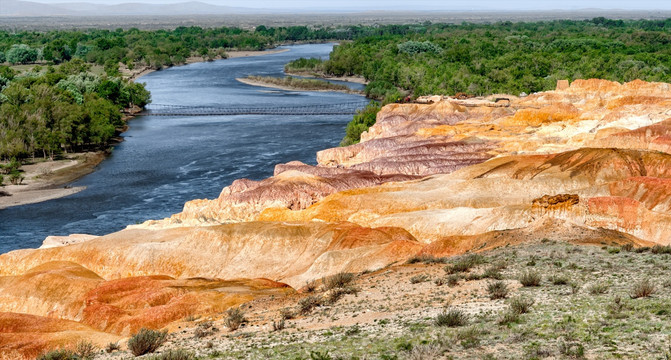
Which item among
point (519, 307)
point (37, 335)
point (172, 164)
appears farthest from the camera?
point (172, 164)

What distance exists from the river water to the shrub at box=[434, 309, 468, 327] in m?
53.0

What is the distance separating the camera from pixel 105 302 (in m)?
38.4

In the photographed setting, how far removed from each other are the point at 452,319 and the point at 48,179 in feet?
276

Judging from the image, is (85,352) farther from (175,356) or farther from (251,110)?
(251,110)

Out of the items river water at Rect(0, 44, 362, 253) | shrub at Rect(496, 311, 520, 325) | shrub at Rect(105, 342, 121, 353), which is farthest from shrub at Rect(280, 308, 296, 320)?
river water at Rect(0, 44, 362, 253)

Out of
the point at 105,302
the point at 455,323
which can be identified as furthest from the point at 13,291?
the point at 455,323

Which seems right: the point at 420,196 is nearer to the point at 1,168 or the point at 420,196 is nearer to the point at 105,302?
the point at 105,302

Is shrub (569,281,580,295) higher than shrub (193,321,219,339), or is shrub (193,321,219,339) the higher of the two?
shrub (569,281,580,295)

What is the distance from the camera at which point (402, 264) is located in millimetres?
36156

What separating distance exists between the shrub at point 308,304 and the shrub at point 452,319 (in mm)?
6493

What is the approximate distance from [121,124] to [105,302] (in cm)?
9883

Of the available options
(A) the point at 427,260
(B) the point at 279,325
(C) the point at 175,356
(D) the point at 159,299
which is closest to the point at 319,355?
(B) the point at 279,325

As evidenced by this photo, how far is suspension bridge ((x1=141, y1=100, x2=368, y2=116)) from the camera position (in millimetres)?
138500

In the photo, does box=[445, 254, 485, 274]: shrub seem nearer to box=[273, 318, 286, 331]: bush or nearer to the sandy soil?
box=[273, 318, 286, 331]: bush
